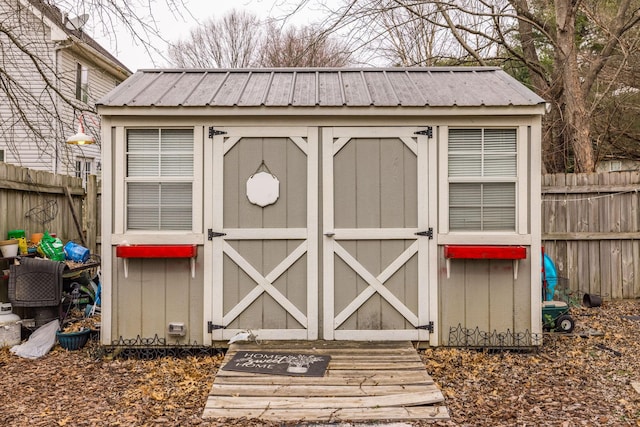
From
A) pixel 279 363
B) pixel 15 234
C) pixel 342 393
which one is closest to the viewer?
pixel 342 393

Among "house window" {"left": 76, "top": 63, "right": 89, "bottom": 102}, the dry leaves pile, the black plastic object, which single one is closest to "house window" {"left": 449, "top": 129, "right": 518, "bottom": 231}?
the dry leaves pile

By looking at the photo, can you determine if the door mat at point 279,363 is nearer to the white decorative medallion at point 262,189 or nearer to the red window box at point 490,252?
the white decorative medallion at point 262,189

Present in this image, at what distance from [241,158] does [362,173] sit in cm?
111

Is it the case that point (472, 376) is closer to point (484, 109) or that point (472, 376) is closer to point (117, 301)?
point (484, 109)

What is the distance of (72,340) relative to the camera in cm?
475

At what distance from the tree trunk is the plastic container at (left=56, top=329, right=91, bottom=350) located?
6.99 meters

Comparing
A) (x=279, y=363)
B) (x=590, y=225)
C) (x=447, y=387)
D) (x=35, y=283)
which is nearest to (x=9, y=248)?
(x=35, y=283)

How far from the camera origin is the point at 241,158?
4453mm

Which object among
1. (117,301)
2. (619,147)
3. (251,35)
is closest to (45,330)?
(117,301)

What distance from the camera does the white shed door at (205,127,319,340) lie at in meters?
4.43

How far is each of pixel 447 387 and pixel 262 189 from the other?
2.25 m

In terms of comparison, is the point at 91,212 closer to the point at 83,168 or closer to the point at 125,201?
the point at 125,201

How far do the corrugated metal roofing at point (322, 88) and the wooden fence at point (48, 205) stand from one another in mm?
2052

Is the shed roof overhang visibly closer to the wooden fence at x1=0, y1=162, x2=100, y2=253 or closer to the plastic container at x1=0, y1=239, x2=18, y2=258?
the plastic container at x1=0, y1=239, x2=18, y2=258
